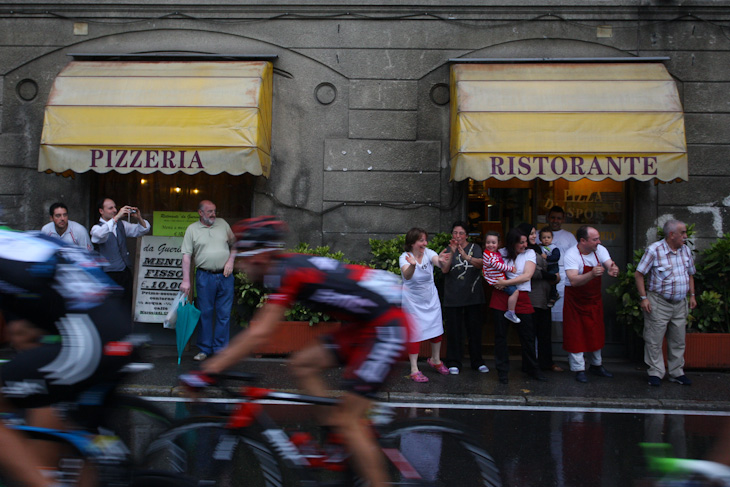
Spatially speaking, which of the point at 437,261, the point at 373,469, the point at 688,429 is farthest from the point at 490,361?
the point at 373,469

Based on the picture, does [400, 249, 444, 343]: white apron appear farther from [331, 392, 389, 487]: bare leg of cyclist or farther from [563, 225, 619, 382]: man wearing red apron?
[331, 392, 389, 487]: bare leg of cyclist

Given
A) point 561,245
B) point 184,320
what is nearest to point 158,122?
point 184,320

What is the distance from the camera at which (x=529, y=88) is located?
9508 mm

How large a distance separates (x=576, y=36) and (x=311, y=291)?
814 cm

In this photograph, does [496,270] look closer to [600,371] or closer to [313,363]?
[600,371]

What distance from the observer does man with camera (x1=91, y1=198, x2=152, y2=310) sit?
8.95 metres

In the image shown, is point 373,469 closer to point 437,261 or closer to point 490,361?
point 437,261

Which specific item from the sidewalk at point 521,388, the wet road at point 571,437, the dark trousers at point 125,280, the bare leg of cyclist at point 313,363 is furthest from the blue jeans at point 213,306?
the bare leg of cyclist at point 313,363

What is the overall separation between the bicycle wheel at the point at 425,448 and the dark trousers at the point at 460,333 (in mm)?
4717

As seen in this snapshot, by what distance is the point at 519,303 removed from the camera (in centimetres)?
812

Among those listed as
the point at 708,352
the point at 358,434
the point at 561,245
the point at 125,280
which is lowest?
the point at 708,352

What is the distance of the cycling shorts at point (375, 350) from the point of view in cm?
358

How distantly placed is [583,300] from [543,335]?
0.74 meters

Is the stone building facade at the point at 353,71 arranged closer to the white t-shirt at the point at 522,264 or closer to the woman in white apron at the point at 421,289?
the woman in white apron at the point at 421,289
